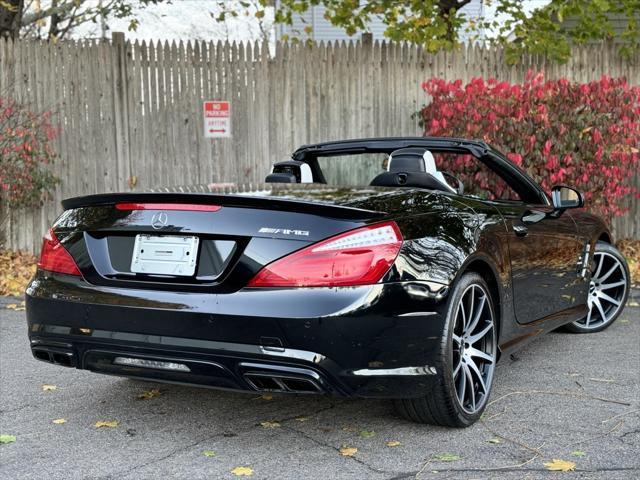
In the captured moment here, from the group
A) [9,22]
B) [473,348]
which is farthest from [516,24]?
[473,348]

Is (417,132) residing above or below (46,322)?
above

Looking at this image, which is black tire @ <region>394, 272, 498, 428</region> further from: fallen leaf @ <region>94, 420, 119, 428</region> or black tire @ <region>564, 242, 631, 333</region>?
black tire @ <region>564, 242, 631, 333</region>

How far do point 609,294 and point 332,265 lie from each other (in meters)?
3.93

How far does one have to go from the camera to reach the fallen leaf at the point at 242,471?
11.4ft

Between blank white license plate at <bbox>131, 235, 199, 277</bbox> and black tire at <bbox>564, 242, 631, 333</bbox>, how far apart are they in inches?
148

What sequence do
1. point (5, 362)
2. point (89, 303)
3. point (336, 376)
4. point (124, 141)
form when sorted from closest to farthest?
point (336, 376), point (89, 303), point (5, 362), point (124, 141)

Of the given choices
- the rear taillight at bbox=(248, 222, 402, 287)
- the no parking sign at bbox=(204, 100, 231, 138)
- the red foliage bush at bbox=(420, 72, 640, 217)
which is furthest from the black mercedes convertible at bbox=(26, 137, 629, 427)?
the no parking sign at bbox=(204, 100, 231, 138)

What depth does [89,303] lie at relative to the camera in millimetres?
3719

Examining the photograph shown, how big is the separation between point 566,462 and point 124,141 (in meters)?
8.02

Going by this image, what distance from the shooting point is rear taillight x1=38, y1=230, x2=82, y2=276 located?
387cm

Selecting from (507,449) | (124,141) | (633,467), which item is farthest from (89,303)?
(124,141)

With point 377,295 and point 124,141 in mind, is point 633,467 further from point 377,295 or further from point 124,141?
point 124,141

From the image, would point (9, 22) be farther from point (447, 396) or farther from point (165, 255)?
point (447, 396)

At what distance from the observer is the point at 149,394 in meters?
4.74
